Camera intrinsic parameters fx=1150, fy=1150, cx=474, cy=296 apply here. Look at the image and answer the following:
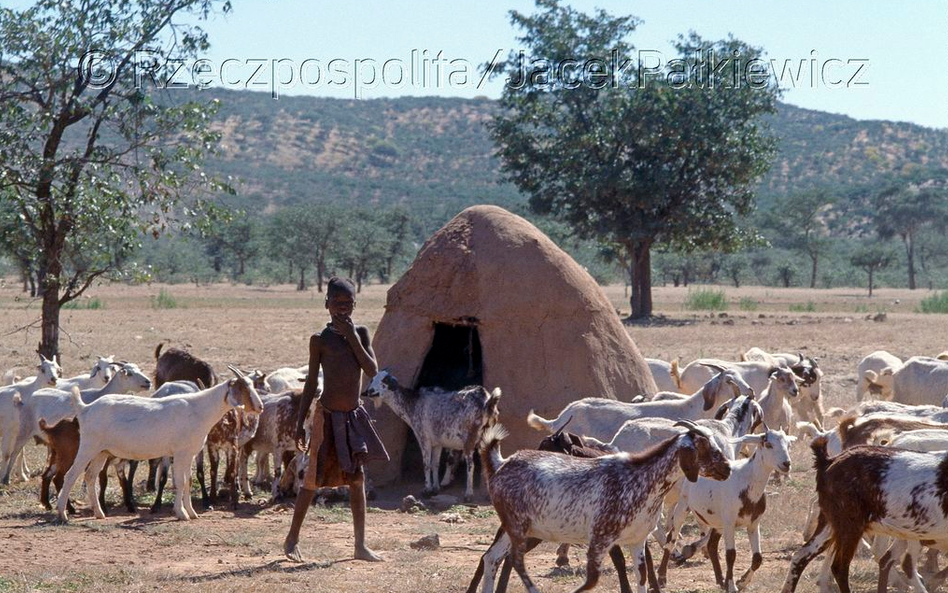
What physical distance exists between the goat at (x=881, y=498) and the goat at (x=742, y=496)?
91 cm

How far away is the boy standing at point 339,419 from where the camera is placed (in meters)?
8.66

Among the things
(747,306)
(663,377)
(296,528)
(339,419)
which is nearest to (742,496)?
(339,419)

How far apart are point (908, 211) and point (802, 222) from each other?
6134 millimetres

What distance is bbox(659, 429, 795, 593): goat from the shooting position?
27.4 feet

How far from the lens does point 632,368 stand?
1355cm

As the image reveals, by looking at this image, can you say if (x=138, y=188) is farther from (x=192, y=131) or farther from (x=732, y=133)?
(x=732, y=133)

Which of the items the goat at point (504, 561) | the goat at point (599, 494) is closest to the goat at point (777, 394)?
the goat at point (504, 561)

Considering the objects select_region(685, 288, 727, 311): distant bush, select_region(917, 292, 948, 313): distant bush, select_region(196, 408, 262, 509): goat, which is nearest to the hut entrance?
select_region(196, 408, 262, 509): goat

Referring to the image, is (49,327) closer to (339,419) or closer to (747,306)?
(339,419)

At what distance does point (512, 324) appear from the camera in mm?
13109

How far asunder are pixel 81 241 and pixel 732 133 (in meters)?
24.1

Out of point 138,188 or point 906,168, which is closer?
point 138,188

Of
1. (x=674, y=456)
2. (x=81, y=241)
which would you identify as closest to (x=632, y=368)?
(x=674, y=456)

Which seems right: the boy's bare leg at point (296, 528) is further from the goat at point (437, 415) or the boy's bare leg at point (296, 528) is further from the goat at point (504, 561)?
the goat at point (437, 415)
